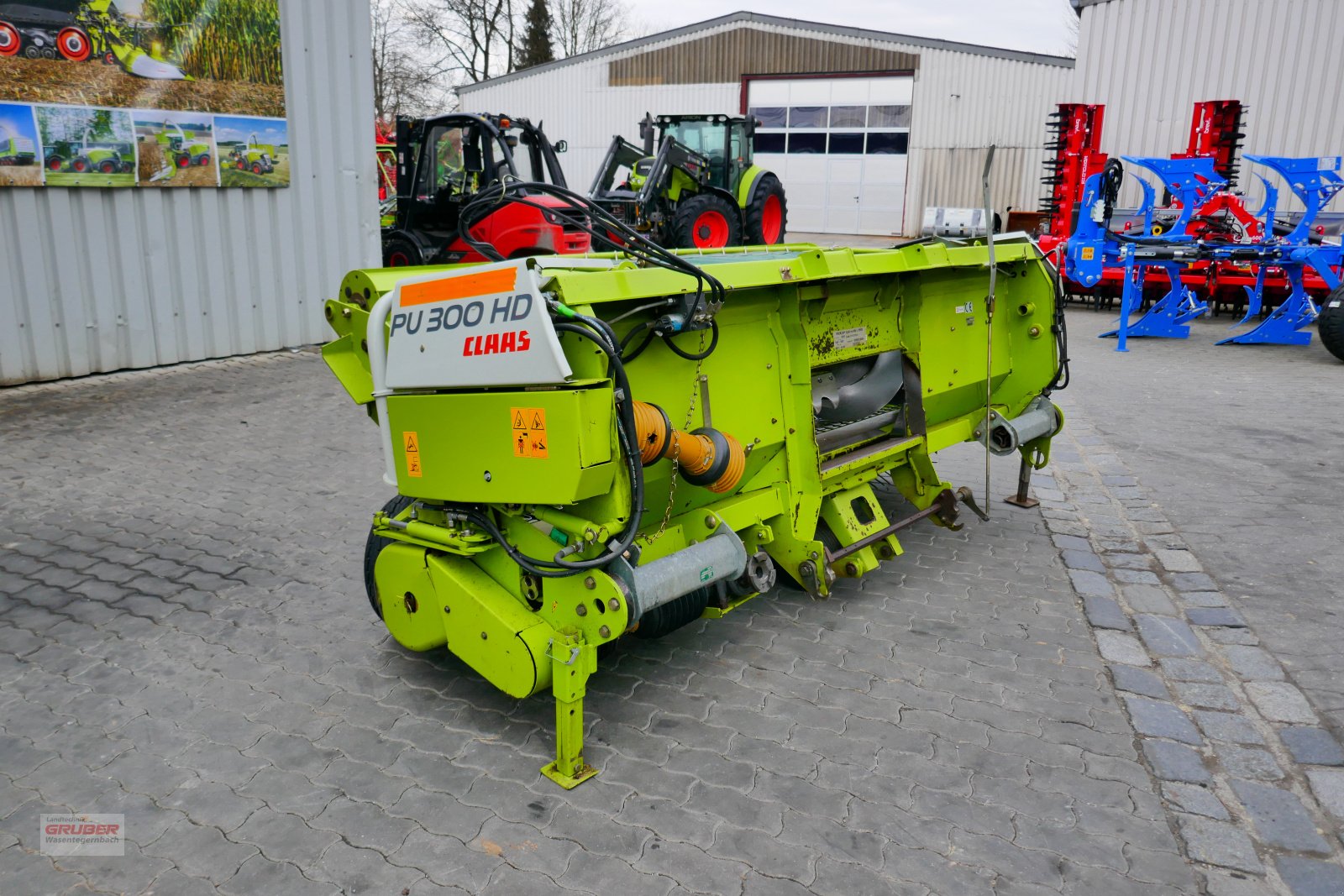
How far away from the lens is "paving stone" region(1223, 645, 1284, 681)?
3545 millimetres

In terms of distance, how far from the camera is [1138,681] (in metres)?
3.48

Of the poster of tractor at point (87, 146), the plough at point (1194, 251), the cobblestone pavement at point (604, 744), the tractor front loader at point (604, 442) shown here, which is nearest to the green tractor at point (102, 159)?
the poster of tractor at point (87, 146)

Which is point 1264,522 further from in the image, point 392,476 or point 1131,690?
point 392,476

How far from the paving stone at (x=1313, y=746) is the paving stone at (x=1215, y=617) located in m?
0.84

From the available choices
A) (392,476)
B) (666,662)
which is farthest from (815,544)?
(392,476)

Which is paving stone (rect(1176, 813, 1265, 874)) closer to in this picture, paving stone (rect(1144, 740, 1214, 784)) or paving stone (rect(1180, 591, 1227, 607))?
paving stone (rect(1144, 740, 1214, 784))

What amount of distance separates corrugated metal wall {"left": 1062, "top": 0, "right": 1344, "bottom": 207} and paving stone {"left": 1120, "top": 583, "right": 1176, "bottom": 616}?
16.7 m

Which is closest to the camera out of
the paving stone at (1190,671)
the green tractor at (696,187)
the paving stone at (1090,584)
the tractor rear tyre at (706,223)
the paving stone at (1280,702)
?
the paving stone at (1280,702)

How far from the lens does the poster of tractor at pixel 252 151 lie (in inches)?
337

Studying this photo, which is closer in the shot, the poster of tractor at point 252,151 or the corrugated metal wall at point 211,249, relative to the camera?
the corrugated metal wall at point 211,249

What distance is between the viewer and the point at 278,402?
7.54 metres

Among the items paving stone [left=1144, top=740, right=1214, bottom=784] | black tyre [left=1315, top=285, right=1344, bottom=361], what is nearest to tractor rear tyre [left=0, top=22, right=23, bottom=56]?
paving stone [left=1144, top=740, right=1214, bottom=784]

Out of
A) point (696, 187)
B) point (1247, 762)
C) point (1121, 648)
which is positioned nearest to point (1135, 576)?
point (1121, 648)

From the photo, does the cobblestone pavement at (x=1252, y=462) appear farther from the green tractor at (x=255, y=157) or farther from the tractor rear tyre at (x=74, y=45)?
the tractor rear tyre at (x=74, y=45)
